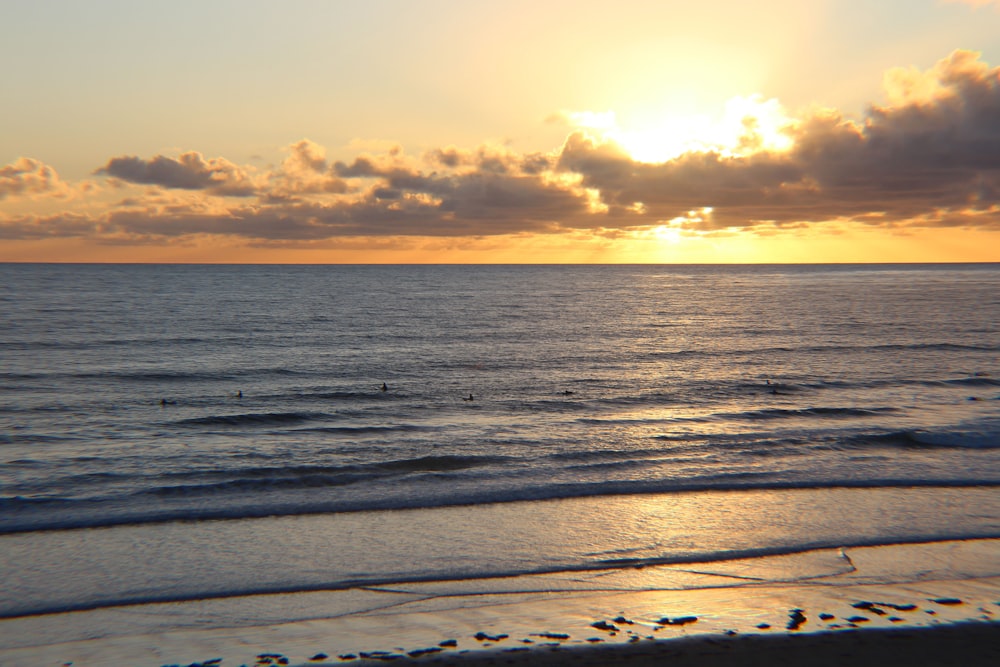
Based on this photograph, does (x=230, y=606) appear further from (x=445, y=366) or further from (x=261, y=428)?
(x=445, y=366)

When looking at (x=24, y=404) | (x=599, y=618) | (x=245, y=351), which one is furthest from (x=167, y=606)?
(x=245, y=351)

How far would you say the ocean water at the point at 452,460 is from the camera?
11.9m

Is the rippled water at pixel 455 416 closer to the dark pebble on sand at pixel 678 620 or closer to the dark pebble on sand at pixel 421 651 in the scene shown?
the dark pebble on sand at pixel 678 620

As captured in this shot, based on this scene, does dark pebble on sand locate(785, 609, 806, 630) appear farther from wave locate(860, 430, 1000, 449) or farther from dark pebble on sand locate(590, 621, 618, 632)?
wave locate(860, 430, 1000, 449)

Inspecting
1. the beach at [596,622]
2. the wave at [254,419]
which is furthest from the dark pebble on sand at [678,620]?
the wave at [254,419]

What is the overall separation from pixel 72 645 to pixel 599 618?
21.5 ft

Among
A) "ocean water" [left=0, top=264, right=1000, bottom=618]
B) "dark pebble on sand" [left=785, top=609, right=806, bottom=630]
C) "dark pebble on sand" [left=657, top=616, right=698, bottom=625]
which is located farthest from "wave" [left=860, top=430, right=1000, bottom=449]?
"dark pebble on sand" [left=657, top=616, right=698, bottom=625]

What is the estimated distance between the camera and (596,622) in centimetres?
898

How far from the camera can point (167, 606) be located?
9961 mm

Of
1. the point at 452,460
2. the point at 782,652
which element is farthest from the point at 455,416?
the point at 782,652

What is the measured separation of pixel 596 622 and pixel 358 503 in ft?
24.2

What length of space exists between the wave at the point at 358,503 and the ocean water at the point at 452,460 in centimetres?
7

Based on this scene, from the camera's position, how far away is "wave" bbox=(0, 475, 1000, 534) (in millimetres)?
14023

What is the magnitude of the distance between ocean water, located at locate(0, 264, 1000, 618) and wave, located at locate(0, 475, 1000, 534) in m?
0.07
